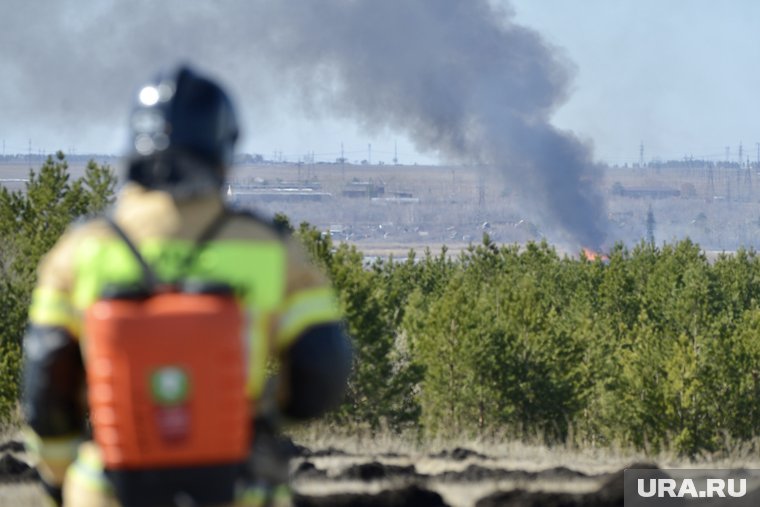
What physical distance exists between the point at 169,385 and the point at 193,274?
1.02 ft

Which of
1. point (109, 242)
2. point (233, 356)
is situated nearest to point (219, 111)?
point (109, 242)

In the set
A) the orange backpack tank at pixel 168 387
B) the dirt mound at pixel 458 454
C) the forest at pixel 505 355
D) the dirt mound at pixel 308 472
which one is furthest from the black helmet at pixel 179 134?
the forest at pixel 505 355

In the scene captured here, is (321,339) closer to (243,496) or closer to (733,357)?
(243,496)

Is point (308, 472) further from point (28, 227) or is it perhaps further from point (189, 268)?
point (28, 227)

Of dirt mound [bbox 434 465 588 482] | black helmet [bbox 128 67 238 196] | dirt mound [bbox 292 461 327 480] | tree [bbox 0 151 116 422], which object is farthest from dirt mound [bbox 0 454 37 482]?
tree [bbox 0 151 116 422]

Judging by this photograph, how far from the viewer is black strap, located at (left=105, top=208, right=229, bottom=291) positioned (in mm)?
3613

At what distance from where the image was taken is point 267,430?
3.82 m

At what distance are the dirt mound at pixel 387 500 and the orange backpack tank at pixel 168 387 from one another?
554cm

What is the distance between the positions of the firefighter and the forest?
38755mm

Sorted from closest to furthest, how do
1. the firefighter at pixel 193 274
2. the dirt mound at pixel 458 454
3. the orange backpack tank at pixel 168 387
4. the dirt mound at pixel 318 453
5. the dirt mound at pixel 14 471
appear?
1. the orange backpack tank at pixel 168 387
2. the firefighter at pixel 193 274
3. the dirt mound at pixel 14 471
4. the dirt mound at pixel 318 453
5. the dirt mound at pixel 458 454

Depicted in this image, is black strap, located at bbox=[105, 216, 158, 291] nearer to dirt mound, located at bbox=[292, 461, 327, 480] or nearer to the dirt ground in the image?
the dirt ground

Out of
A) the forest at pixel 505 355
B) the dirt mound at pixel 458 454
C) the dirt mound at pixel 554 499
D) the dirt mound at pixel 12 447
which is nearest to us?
the dirt mound at pixel 554 499

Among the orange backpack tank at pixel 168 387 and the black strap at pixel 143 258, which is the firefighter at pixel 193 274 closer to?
the black strap at pixel 143 258

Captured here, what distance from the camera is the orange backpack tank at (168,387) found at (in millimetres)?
3441
